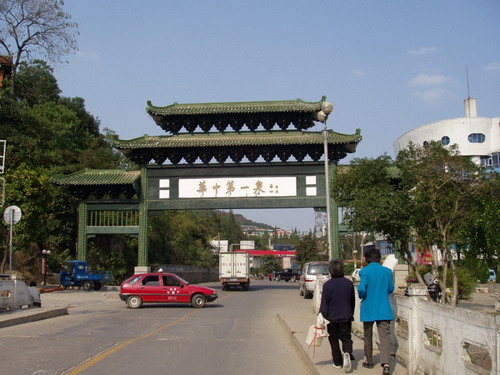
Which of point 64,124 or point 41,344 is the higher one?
point 64,124

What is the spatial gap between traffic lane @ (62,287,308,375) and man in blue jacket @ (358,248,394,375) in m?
1.68

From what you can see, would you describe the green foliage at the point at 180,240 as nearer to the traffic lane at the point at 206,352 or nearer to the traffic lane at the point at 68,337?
the traffic lane at the point at 68,337

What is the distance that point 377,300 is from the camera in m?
7.99

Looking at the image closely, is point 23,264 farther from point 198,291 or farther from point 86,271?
point 198,291

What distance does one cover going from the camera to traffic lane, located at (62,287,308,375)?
356 inches

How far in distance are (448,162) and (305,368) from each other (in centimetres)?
903

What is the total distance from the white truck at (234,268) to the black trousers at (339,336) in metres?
30.0

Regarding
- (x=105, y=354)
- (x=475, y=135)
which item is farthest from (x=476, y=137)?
(x=105, y=354)

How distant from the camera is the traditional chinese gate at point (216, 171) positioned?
111 ft

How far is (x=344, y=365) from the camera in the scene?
8.02 meters

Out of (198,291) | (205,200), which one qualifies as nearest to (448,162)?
(198,291)

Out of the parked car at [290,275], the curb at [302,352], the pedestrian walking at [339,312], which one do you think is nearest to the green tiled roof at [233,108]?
the curb at [302,352]

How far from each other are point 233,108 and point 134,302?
16.3 meters

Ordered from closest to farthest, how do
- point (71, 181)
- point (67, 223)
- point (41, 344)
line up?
point (41, 344)
point (71, 181)
point (67, 223)
